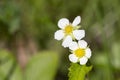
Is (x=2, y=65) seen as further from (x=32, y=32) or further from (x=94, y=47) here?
(x=94, y=47)

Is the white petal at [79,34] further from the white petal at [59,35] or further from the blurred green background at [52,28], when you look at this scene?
the blurred green background at [52,28]

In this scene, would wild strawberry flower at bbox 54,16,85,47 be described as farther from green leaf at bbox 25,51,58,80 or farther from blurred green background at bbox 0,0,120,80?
blurred green background at bbox 0,0,120,80

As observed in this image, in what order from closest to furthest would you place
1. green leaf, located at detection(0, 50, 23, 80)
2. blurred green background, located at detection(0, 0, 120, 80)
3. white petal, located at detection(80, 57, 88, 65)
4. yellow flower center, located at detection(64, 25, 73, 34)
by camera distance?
white petal, located at detection(80, 57, 88, 65)
yellow flower center, located at detection(64, 25, 73, 34)
green leaf, located at detection(0, 50, 23, 80)
blurred green background, located at detection(0, 0, 120, 80)

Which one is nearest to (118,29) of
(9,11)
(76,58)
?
(9,11)

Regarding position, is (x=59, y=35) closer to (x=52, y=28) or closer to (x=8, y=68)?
(x=8, y=68)

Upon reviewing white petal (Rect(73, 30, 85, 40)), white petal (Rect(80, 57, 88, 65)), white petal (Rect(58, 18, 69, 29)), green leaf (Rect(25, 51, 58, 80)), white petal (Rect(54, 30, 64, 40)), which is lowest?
green leaf (Rect(25, 51, 58, 80))

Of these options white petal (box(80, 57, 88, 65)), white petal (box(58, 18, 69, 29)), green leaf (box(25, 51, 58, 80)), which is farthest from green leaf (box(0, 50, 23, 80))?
white petal (box(80, 57, 88, 65))

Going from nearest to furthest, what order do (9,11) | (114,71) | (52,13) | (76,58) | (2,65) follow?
1. (76,58)
2. (2,65)
3. (114,71)
4. (9,11)
5. (52,13)
